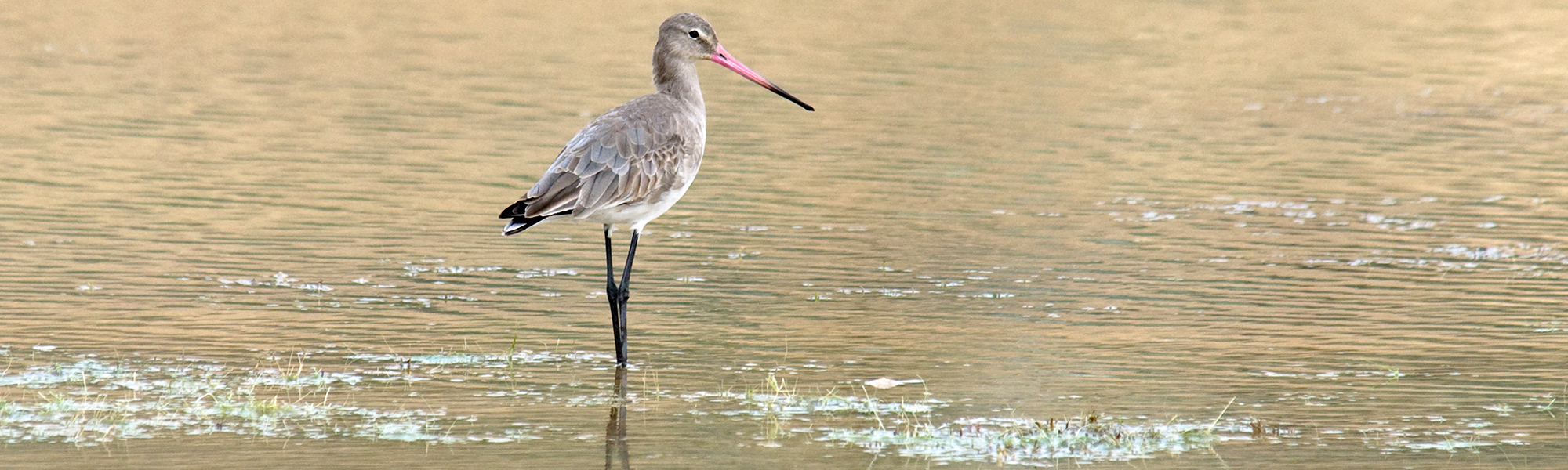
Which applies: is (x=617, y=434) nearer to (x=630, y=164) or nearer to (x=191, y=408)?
(x=191, y=408)

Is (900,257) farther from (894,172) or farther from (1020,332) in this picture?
(894,172)

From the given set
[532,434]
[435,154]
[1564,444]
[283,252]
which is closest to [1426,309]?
[1564,444]

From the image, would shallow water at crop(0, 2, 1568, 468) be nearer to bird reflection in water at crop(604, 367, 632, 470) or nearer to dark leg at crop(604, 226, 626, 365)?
bird reflection in water at crop(604, 367, 632, 470)

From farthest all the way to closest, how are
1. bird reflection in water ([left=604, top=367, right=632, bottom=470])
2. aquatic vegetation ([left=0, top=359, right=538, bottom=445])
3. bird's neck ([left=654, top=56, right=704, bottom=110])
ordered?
bird's neck ([left=654, top=56, right=704, bottom=110]), aquatic vegetation ([left=0, top=359, right=538, bottom=445]), bird reflection in water ([left=604, top=367, right=632, bottom=470])

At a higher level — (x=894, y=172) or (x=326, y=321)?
(x=894, y=172)

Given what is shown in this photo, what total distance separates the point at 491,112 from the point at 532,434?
1085 cm

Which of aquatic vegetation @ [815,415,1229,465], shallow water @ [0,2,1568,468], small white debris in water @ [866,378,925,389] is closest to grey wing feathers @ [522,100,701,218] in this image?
shallow water @ [0,2,1568,468]

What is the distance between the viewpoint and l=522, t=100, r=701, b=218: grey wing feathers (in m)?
8.41

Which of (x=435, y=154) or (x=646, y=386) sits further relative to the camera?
(x=435, y=154)

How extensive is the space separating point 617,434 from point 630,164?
175cm

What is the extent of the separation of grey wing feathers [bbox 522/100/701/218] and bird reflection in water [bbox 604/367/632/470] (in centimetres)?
80

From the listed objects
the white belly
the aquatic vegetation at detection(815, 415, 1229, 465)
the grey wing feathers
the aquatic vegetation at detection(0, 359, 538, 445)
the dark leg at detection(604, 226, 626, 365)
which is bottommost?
the aquatic vegetation at detection(815, 415, 1229, 465)

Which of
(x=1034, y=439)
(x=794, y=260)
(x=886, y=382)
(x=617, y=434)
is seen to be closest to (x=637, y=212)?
(x=886, y=382)

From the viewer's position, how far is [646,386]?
8.15 m
